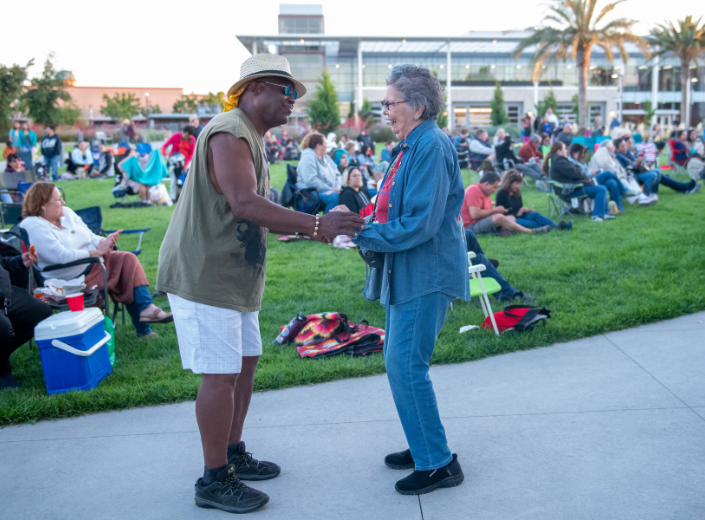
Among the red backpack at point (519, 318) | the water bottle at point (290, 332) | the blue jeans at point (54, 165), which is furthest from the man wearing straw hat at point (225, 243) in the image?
the blue jeans at point (54, 165)

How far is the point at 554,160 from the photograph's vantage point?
35.0 ft

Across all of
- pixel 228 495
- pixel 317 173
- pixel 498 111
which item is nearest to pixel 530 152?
pixel 317 173

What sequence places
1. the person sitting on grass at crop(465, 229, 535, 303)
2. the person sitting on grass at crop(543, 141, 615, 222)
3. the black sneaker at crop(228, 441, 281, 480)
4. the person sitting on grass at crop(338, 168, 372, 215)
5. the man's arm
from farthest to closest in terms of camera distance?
the person sitting on grass at crop(543, 141, 615, 222) < the person sitting on grass at crop(338, 168, 372, 215) < the person sitting on grass at crop(465, 229, 535, 303) < the black sneaker at crop(228, 441, 281, 480) < the man's arm

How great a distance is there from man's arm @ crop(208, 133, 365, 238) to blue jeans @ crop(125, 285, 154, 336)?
3.02m

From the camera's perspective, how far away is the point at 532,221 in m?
9.67

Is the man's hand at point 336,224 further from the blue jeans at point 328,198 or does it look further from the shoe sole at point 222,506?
the blue jeans at point 328,198

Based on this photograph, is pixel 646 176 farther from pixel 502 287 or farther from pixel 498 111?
pixel 498 111

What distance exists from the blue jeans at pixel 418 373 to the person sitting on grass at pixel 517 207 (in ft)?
23.6

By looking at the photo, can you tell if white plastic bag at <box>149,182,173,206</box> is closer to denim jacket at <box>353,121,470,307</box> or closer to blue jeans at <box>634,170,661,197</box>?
blue jeans at <box>634,170,661,197</box>

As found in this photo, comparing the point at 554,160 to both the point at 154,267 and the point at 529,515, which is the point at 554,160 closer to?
the point at 154,267

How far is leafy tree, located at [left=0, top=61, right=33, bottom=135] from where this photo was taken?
29781mm

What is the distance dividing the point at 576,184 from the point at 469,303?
5554 mm

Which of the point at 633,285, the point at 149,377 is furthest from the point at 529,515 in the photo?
the point at 633,285

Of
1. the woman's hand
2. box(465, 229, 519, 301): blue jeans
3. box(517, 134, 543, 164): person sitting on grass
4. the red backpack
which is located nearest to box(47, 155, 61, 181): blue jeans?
box(517, 134, 543, 164): person sitting on grass
